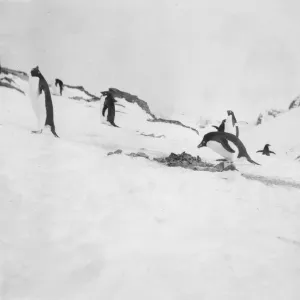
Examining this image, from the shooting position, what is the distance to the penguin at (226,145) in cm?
160

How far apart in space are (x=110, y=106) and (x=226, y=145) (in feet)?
2.35

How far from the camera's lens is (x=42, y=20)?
1.49 meters

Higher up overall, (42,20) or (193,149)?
(42,20)

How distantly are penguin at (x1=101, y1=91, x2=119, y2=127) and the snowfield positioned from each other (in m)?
0.48

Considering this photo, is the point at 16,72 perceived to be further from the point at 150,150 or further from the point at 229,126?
the point at 229,126

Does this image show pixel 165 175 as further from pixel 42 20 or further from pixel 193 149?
pixel 42 20

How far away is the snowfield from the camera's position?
650 mm

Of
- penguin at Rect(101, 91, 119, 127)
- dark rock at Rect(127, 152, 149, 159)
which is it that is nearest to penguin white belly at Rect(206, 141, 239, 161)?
dark rock at Rect(127, 152, 149, 159)

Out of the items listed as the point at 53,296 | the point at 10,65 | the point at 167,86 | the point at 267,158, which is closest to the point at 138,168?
the point at 167,86

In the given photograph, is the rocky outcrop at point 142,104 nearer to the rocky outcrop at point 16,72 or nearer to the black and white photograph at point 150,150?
the black and white photograph at point 150,150

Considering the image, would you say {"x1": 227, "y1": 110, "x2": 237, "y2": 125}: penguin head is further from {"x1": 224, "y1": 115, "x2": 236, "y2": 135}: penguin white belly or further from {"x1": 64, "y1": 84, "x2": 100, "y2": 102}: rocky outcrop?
{"x1": 64, "y1": 84, "x2": 100, "y2": 102}: rocky outcrop

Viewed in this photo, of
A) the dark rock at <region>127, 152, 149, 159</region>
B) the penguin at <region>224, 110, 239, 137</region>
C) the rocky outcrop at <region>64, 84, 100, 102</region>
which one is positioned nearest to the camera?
the dark rock at <region>127, 152, 149, 159</region>

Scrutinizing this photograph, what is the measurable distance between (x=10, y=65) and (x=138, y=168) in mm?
1055

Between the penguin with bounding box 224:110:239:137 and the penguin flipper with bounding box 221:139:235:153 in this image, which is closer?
the penguin with bounding box 224:110:239:137
